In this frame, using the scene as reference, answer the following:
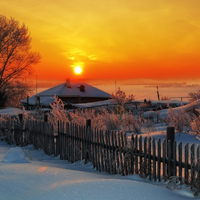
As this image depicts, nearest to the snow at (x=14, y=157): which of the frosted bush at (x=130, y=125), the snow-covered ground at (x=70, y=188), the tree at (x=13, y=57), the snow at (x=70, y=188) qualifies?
the snow at (x=70, y=188)

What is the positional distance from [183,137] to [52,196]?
6.08 meters

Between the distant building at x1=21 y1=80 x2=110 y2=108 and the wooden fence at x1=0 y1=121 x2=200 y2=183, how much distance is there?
30860mm

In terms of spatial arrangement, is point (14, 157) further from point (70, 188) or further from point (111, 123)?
point (111, 123)

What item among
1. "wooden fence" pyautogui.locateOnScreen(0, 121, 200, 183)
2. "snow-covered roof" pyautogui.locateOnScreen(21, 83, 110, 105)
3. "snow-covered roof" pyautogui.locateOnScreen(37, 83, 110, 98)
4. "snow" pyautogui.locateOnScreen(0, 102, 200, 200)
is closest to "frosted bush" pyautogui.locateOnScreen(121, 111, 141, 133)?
"wooden fence" pyautogui.locateOnScreen(0, 121, 200, 183)

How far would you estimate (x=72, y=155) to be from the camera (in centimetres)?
838

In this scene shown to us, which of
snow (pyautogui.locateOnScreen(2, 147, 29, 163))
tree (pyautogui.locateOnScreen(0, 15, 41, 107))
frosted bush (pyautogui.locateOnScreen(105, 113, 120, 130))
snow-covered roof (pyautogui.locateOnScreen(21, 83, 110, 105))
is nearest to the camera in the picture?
snow (pyautogui.locateOnScreen(2, 147, 29, 163))

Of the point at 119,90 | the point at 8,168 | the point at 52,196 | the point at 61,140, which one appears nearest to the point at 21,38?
the point at 119,90

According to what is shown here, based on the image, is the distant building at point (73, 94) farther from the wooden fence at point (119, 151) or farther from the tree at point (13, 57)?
the wooden fence at point (119, 151)

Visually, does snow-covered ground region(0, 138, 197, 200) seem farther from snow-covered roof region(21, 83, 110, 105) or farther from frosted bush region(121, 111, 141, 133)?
snow-covered roof region(21, 83, 110, 105)

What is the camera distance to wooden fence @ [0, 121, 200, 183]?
5312 mm

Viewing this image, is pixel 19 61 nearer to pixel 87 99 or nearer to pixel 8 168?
pixel 87 99

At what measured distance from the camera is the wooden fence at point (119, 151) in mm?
5312

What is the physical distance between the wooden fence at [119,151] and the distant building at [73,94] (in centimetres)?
3086

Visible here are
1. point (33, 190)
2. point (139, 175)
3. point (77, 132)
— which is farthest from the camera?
point (77, 132)
